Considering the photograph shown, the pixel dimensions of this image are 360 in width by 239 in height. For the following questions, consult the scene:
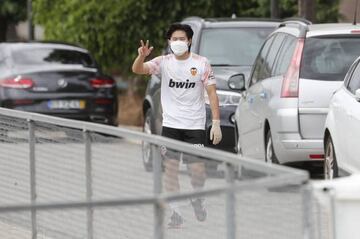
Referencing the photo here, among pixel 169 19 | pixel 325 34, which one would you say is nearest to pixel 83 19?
pixel 169 19

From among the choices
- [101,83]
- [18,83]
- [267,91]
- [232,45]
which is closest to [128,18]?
[101,83]

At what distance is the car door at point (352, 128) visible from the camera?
10109 mm

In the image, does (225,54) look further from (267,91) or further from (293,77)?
(293,77)

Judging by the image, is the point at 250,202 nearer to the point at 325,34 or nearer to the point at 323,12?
the point at 325,34

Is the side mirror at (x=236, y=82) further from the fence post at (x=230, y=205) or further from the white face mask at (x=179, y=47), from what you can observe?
the fence post at (x=230, y=205)

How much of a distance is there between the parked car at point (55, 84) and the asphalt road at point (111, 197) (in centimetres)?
999

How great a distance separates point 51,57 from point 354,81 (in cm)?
952

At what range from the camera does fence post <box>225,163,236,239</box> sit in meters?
4.99

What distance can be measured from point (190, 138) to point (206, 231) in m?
4.04

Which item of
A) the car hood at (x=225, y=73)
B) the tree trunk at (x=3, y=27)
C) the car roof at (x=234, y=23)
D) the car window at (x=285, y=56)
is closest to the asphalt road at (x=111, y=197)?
the car window at (x=285, y=56)

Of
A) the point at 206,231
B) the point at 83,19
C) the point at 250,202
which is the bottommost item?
the point at 83,19

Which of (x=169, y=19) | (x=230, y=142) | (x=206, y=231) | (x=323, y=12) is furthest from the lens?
(x=169, y=19)

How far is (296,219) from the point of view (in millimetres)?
5480

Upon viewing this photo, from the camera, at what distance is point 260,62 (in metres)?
13.7
